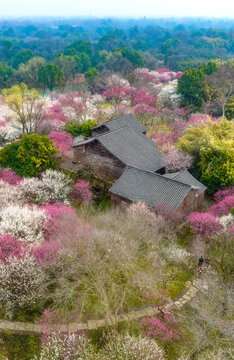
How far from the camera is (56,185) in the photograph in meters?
25.5

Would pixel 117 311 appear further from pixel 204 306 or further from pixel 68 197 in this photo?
pixel 68 197

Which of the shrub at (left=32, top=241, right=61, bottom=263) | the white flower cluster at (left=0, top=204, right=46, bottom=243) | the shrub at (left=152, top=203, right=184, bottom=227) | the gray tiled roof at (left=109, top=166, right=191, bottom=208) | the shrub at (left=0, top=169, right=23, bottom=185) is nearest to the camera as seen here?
the shrub at (left=32, top=241, right=61, bottom=263)

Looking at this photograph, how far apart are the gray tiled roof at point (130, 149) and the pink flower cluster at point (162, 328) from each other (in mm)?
15795

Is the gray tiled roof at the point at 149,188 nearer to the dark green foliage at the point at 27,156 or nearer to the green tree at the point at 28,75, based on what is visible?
the dark green foliage at the point at 27,156

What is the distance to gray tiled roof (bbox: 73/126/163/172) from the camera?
29.5 meters

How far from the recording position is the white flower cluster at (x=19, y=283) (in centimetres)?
1496

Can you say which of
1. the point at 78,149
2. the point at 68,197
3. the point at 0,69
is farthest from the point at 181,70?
the point at 68,197

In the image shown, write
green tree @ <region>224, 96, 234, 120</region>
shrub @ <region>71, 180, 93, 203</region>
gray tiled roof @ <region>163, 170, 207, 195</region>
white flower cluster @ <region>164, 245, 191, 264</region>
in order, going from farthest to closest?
1. green tree @ <region>224, 96, 234, 120</region>
2. shrub @ <region>71, 180, 93, 203</region>
3. gray tiled roof @ <region>163, 170, 207, 195</region>
4. white flower cluster @ <region>164, 245, 191, 264</region>

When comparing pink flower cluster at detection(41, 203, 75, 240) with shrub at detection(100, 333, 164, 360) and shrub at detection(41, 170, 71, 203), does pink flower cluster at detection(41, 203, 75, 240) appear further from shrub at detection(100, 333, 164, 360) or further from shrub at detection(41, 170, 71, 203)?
shrub at detection(100, 333, 164, 360)

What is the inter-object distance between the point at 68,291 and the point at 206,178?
63.4 ft

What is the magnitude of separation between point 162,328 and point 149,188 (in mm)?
11783

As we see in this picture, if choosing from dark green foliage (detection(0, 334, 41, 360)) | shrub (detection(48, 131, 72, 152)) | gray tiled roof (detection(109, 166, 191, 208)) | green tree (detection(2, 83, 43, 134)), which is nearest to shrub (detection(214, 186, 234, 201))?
gray tiled roof (detection(109, 166, 191, 208))

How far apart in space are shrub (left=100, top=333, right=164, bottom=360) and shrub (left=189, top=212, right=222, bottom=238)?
31.6ft

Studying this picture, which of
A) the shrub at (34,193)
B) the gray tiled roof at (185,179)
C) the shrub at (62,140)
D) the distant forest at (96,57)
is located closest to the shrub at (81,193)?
the shrub at (34,193)
